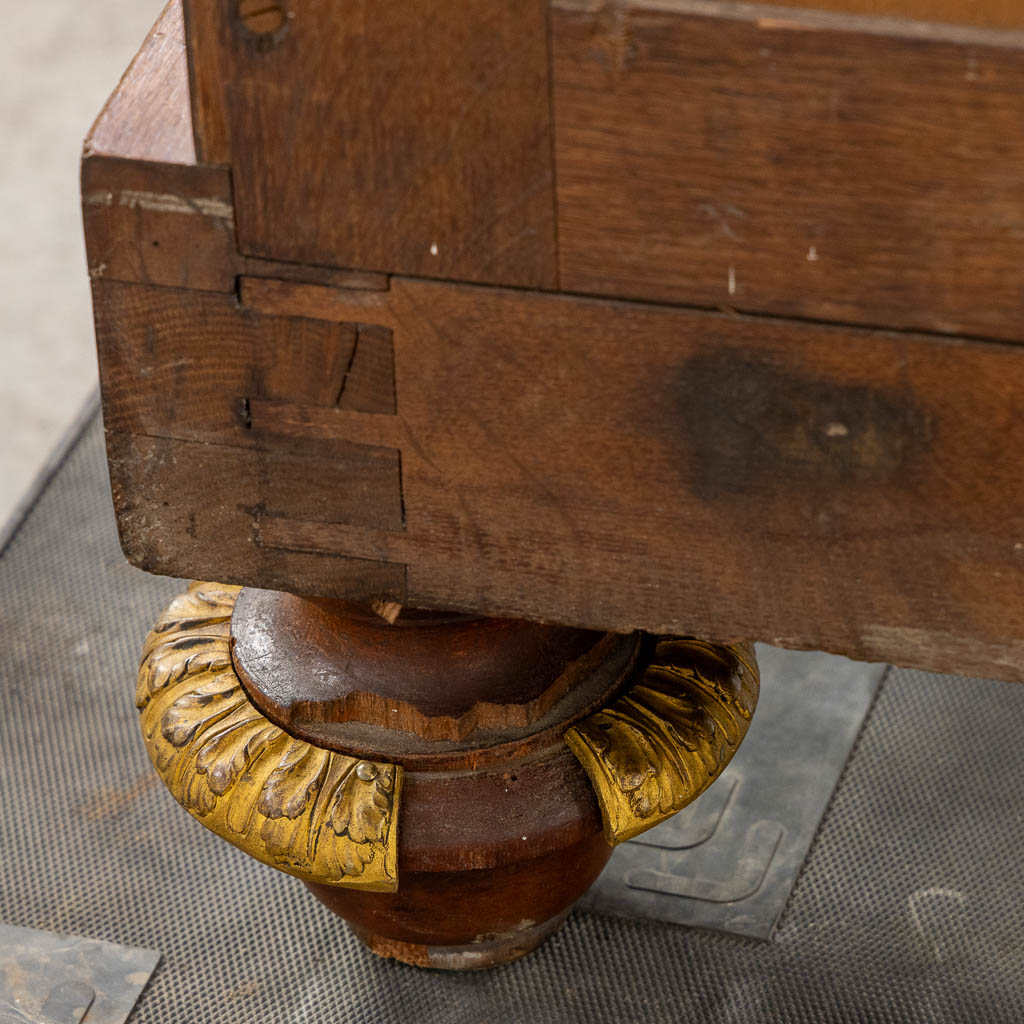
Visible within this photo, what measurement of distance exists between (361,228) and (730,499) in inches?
9.1

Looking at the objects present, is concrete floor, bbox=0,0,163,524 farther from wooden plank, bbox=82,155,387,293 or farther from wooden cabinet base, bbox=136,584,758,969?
wooden plank, bbox=82,155,387,293

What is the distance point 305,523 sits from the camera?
958mm

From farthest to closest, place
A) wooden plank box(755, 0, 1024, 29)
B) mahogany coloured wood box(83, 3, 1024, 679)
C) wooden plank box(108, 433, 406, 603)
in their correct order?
wooden plank box(108, 433, 406, 603) → mahogany coloured wood box(83, 3, 1024, 679) → wooden plank box(755, 0, 1024, 29)

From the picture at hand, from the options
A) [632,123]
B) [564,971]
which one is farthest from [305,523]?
[564,971]

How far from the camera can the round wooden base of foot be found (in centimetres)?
130

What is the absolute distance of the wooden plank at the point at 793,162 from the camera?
74 cm

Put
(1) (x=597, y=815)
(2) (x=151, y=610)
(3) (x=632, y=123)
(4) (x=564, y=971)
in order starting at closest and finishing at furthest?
(3) (x=632, y=123) < (1) (x=597, y=815) < (4) (x=564, y=971) < (2) (x=151, y=610)

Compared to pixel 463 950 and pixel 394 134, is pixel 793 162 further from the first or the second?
pixel 463 950

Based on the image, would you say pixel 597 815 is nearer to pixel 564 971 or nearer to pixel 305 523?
pixel 564 971

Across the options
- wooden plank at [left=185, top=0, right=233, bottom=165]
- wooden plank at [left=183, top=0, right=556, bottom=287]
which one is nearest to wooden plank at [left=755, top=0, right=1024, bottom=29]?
wooden plank at [left=183, top=0, right=556, bottom=287]

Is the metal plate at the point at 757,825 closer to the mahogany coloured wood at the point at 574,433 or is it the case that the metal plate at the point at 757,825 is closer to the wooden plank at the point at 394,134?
the mahogany coloured wood at the point at 574,433

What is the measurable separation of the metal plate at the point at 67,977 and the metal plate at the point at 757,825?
36cm

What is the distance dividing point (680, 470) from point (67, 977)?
723 mm

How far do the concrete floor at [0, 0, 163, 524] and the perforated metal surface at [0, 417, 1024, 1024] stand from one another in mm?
739
